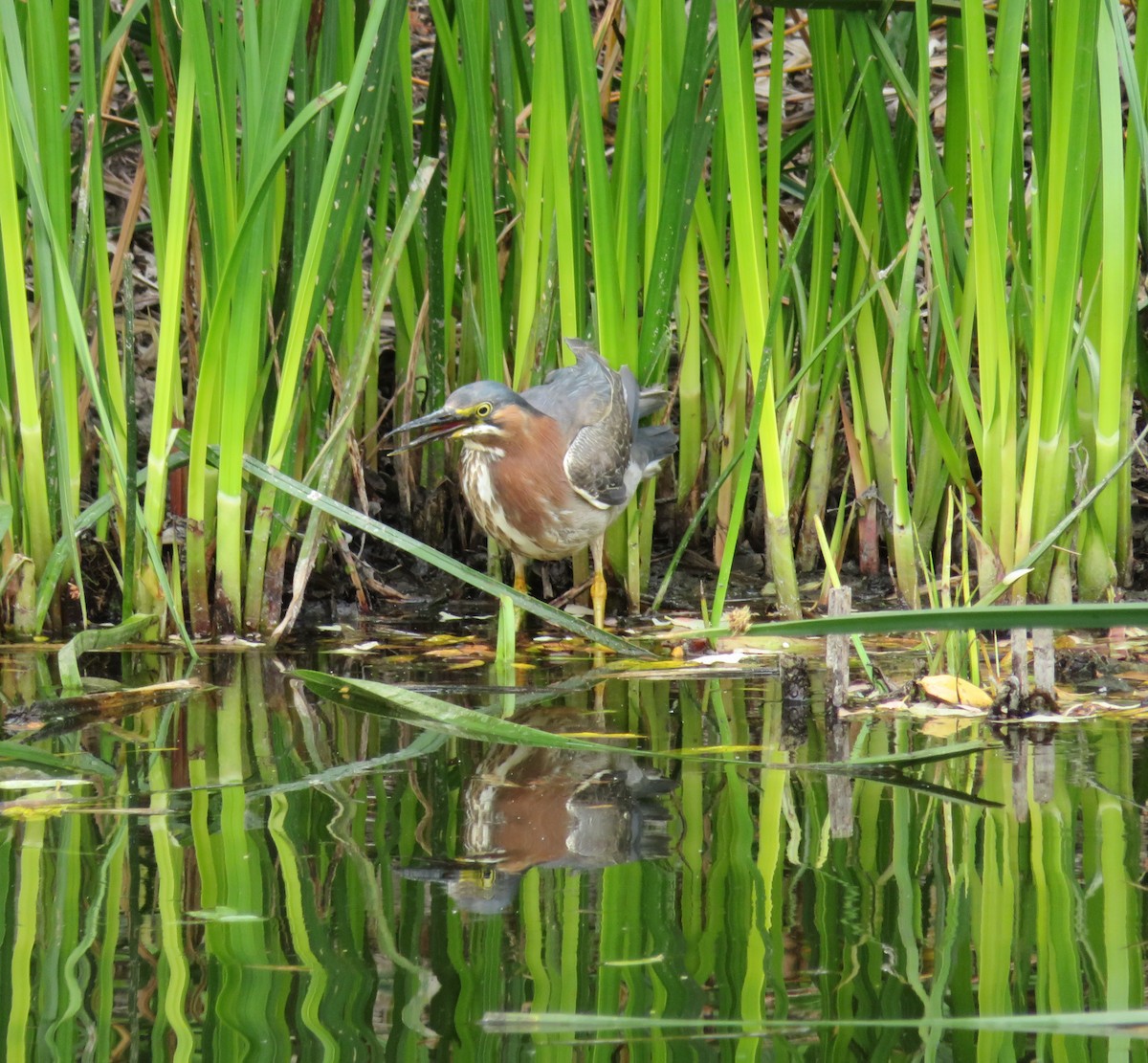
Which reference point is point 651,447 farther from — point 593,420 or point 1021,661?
point 1021,661

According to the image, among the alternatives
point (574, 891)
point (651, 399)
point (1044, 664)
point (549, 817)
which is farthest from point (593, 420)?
point (574, 891)

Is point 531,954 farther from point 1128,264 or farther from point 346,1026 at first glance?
point 1128,264

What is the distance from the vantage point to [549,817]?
2.64m

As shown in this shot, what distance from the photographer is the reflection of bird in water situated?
2.31 m

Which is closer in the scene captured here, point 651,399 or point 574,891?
point 574,891

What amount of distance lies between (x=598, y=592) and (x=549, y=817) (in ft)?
7.29

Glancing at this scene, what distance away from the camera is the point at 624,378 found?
4.70 meters

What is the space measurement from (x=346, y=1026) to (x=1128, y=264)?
2.75 meters

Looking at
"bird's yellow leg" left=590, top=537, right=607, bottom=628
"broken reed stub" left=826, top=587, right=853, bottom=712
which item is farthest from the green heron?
"broken reed stub" left=826, top=587, right=853, bottom=712

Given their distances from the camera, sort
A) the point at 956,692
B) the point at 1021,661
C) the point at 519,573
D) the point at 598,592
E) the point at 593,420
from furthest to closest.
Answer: the point at 519,573 < the point at 593,420 < the point at 598,592 < the point at 956,692 < the point at 1021,661

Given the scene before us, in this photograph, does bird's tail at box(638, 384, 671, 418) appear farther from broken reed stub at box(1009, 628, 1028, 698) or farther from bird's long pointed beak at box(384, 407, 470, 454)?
broken reed stub at box(1009, 628, 1028, 698)

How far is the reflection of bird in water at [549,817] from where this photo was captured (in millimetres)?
2309

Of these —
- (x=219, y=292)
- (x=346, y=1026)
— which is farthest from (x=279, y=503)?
(x=346, y=1026)

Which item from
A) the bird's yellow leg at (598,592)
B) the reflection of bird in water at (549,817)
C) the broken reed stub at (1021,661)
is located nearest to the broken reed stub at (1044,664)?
the broken reed stub at (1021,661)
